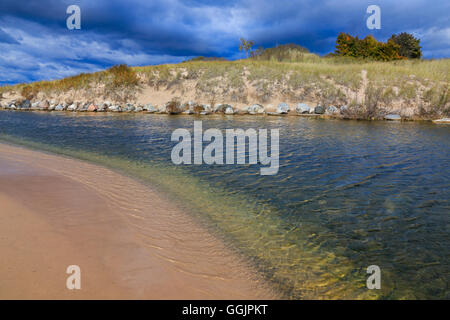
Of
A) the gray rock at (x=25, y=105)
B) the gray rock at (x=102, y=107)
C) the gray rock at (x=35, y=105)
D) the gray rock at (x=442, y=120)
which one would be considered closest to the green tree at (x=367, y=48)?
the gray rock at (x=442, y=120)

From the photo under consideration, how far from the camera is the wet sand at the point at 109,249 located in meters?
2.65

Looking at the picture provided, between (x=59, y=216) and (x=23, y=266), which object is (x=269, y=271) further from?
(x=59, y=216)

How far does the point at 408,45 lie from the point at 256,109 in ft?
112

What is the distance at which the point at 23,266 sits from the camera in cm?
282

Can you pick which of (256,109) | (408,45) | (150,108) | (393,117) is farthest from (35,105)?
(408,45)

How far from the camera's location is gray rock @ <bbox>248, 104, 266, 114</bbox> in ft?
76.5

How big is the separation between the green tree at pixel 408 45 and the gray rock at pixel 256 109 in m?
31.9

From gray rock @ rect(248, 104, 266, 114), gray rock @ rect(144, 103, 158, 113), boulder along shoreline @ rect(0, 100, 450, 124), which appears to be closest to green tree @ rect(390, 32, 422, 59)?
boulder along shoreline @ rect(0, 100, 450, 124)

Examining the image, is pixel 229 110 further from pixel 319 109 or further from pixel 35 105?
pixel 35 105

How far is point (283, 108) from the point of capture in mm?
22891

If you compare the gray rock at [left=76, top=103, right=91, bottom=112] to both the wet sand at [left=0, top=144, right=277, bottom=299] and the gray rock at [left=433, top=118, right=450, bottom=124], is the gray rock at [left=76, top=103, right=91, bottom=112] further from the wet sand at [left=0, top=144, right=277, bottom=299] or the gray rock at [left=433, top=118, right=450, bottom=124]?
the gray rock at [left=433, top=118, right=450, bottom=124]

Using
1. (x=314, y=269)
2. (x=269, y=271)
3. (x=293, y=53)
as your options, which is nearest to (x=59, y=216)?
(x=269, y=271)
